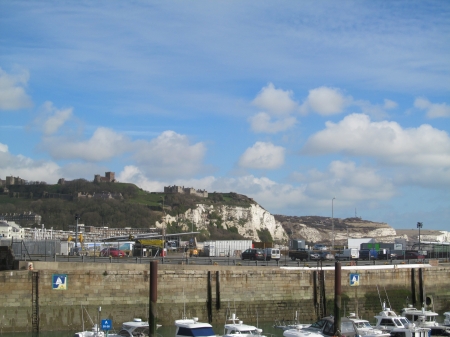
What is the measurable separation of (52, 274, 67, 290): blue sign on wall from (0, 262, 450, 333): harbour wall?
18cm

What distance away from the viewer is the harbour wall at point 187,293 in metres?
37.9

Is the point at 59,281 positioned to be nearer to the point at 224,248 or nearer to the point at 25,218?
the point at 224,248

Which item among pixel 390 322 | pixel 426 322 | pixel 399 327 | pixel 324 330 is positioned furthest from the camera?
pixel 426 322

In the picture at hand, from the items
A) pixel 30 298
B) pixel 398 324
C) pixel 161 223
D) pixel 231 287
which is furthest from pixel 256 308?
pixel 161 223

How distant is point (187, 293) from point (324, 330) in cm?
1211

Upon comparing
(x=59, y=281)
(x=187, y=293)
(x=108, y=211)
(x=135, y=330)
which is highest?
(x=108, y=211)

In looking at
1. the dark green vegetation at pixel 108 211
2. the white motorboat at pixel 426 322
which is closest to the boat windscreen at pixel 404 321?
the white motorboat at pixel 426 322

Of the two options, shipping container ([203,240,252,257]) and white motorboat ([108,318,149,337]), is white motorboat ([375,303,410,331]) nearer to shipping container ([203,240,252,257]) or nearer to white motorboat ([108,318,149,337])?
white motorboat ([108,318,149,337])

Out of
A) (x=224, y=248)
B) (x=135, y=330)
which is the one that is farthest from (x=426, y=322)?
(x=224, y=248)

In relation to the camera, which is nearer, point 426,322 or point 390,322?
point 390,322

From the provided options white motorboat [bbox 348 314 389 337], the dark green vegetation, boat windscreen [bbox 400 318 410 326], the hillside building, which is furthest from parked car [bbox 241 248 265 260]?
the hillside building

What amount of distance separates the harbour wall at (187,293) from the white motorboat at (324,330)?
894 centimetres

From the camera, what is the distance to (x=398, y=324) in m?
36.4

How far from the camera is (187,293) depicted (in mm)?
42469
